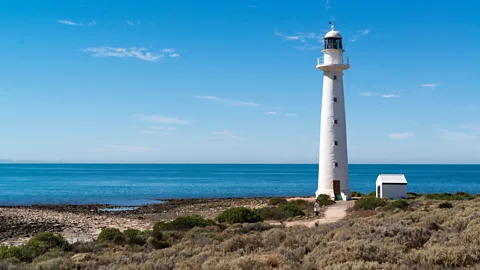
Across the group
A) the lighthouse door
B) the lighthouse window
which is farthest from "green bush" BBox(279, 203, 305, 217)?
the lighthouse window

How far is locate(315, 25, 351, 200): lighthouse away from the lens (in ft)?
99.7

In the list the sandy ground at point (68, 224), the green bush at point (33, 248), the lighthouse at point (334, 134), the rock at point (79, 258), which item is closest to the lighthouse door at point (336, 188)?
the lighthouse at point (334, 134)

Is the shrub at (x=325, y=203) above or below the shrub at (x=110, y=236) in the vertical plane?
above

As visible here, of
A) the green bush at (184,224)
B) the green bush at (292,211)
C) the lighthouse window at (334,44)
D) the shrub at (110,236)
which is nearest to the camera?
the shrub at (110,236)

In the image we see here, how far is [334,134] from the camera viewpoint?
3038cm

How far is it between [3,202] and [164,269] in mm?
50480

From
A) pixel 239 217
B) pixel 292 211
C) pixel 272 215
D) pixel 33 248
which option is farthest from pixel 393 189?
pixel 33 248

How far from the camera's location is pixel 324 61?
103 ft

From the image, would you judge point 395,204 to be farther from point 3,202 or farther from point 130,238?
point 3,202

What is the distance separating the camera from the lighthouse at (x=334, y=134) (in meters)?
30.4

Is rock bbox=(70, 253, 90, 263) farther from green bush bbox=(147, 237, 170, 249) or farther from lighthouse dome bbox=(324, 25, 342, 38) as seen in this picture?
lighthouse dome bbox=(324, 25, 342, 38)

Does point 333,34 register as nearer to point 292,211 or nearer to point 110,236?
point 292,211

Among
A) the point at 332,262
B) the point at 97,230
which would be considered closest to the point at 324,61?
the point at 97,230

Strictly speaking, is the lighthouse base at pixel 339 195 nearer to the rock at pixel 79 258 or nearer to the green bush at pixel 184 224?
the green bush at pixel 184 224
